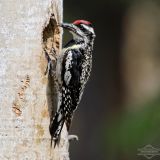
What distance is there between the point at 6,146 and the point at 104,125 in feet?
23.2

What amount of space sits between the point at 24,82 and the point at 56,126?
1.61 feet

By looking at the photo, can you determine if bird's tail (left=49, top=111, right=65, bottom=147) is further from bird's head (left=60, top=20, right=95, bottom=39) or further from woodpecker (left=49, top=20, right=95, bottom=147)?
bird's head (left=60, top=20, right=95, bottom=39)

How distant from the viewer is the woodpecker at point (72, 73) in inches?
260

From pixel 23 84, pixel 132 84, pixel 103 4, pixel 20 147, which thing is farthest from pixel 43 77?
pixel 132 84

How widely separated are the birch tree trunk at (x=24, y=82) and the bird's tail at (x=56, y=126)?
0.16ft

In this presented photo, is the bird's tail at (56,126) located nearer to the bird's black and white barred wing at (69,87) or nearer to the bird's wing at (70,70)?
the bird's black and white barred wing at (69,87)

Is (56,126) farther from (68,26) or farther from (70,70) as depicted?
(68,26)

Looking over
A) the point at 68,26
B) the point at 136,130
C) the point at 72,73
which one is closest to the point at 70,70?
the point at 72,73

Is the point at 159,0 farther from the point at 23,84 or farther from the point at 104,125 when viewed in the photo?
the point at 23,84

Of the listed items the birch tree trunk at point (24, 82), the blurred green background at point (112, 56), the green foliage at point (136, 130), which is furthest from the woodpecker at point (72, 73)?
the blurred green background at point (112, 56)

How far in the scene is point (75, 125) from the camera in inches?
656

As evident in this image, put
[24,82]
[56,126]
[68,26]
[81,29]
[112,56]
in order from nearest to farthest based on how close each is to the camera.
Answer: [24,82]
[56,126]
[68,26]
[81,29]
[112,56]

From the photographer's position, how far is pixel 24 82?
245 inches

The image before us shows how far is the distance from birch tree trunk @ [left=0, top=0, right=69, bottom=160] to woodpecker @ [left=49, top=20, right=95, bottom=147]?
0.18 meters
